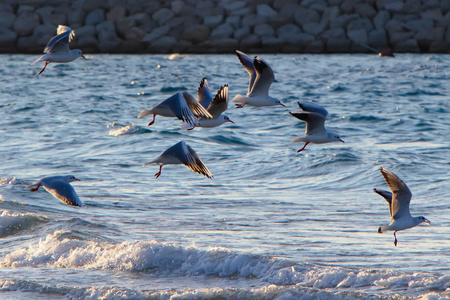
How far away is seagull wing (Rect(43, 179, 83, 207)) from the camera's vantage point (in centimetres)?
680

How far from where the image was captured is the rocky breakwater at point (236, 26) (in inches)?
1267

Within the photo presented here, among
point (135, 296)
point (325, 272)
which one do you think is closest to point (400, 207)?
point (325, 272)

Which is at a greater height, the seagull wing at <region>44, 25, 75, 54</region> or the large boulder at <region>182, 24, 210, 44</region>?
the seagull wing at <region>44, 25, 75, 54</region>

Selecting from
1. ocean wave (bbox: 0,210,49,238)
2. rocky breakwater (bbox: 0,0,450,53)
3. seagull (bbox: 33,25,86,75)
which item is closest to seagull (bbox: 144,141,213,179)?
seagull (bbox: 33,25,86,75)

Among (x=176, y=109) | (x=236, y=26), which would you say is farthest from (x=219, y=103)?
(x=236, y=26)

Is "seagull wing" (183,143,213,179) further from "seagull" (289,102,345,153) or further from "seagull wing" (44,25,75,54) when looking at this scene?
"seagull wing" (44,25,75,54)

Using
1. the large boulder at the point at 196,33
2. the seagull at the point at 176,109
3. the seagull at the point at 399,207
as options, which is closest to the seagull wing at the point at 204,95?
the seagull at the point at 176,109

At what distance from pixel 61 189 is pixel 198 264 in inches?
62.1

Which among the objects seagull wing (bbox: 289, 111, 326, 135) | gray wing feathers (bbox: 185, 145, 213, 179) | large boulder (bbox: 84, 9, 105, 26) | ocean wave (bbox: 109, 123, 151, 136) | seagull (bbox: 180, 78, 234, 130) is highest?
seagull (bbox: 180, 78, 234, 130)

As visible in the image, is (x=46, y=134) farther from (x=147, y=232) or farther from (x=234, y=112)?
(x=147, y=232)

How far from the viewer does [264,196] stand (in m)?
10.3

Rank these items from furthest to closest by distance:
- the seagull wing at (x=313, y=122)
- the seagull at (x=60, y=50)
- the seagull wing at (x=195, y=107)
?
the seagull at (x=60, y=50) → the seagull wing at (x=313, y=122) → the seagull wing at (x=195, y=107)

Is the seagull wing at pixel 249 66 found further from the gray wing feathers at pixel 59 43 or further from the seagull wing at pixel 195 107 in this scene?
the gray wing feathers at pixel 59 43

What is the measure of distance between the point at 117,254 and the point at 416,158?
6.14 metres
